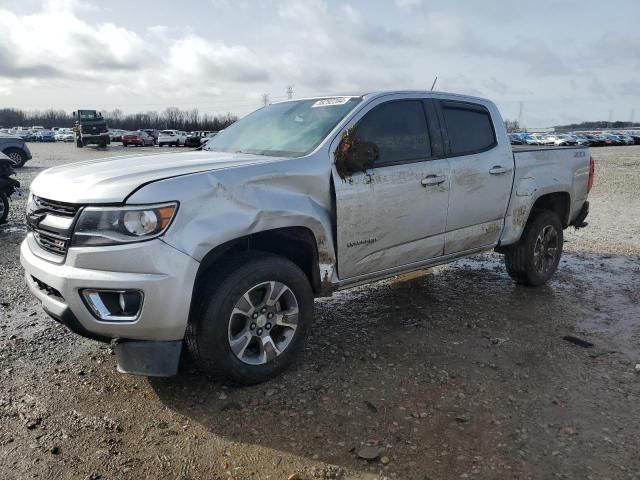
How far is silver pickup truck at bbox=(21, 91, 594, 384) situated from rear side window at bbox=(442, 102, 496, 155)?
15 millimetres

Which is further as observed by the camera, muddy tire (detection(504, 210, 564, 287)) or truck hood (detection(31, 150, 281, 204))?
muddy tire (detection(504, 210, 564, 287))

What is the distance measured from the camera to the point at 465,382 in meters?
3.60

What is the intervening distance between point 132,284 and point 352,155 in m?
1.70

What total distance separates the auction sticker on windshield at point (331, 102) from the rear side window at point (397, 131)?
262 mm

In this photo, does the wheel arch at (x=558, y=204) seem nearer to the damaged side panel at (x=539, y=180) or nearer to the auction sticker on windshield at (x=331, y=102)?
the damaged side panel at (x=539, y=180)

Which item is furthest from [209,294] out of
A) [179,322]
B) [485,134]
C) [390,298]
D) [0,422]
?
[485,134]

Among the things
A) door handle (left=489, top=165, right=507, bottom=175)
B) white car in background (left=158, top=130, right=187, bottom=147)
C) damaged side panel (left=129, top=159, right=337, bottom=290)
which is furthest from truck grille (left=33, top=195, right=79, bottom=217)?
white car in background (left=158, top=130, right=187, bottom=147)

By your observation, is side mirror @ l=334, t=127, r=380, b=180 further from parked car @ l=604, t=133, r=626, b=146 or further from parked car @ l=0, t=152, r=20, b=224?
parked car @ l=604, t=133, r=626, b=146

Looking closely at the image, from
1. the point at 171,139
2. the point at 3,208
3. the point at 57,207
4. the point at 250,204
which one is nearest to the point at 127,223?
the point at 57,207

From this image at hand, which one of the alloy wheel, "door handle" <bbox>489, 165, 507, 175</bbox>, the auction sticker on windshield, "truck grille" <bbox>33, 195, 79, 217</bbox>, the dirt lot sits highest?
the auction sticker on windshield

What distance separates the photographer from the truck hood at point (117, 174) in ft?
9.89

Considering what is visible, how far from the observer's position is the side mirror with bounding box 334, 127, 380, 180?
3740mm

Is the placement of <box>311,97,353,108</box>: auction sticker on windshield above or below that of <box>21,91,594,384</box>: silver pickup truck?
above

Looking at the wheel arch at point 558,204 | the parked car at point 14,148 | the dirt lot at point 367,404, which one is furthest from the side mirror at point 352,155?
the parked car at point 14,148
